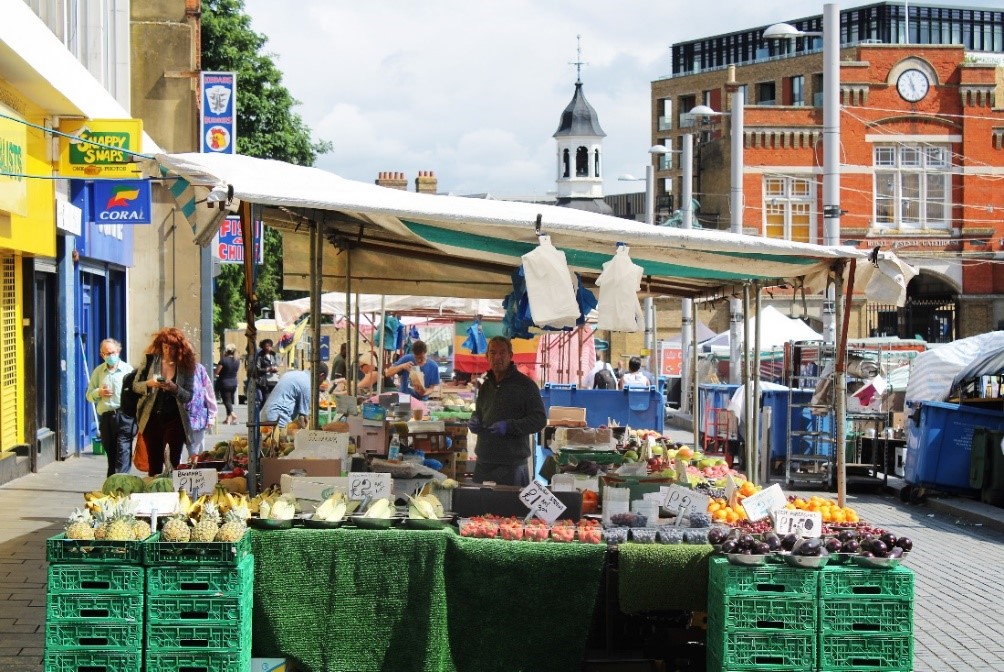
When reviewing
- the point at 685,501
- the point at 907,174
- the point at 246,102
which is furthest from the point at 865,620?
the point at 907,174

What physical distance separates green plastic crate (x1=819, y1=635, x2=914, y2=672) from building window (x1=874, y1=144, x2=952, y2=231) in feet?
161

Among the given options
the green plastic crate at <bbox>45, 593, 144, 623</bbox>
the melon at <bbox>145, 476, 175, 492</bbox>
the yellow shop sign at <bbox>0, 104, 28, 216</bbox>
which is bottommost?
the green plastic crate at <bbox>45, 593, 144, 623</bbox>

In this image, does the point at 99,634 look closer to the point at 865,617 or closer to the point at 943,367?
the point at 865,617

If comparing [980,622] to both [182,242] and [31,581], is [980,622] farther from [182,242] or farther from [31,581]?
[182,242]

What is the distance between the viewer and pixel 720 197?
206ft

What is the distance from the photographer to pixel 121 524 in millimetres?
6105

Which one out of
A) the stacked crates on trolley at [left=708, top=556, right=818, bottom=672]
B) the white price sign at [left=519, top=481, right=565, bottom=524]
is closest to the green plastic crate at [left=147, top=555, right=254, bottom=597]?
the white price sign at [left=519, top=481, right=565, bottom=524]

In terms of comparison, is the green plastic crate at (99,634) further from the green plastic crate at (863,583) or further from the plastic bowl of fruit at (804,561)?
the green plastic crate at (863,583)

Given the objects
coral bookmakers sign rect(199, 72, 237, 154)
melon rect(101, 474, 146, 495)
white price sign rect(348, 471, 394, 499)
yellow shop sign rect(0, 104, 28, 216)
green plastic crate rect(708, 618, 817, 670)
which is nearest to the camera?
green plastic crate rect(708, 618, 817, 670)

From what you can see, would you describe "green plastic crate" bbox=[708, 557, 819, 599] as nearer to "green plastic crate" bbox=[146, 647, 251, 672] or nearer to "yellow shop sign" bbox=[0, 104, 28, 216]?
"green plastic crate" bbox=[146, 647, 251, 672]

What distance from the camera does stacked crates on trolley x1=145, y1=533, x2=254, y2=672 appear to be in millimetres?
5957

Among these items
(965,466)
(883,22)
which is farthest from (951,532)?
(883,22)

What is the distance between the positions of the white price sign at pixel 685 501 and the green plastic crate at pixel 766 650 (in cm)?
109

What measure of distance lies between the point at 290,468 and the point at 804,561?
11.5 feet
